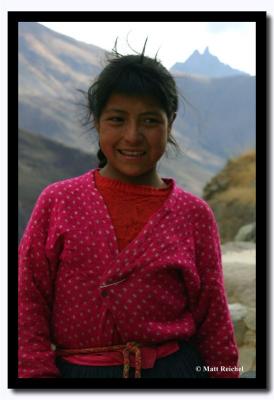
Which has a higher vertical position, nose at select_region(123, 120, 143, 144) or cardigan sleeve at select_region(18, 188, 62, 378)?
nose at select_region(123, 120, 143, 144)

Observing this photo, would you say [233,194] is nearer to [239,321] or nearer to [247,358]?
[239,321]

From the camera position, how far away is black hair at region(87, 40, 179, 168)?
1.56 meters

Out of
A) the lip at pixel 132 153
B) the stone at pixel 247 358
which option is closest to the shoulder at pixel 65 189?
the lip at pixel 132 153

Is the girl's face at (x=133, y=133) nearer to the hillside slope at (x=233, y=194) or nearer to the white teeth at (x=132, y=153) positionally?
the white teeth at (x=132, y=153)

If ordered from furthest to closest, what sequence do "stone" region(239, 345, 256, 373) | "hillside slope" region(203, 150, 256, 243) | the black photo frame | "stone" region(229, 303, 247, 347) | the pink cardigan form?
"hillside slope" region(203, 150, 256, 243)
"stone" region(229, 303, 247, 347)
"stone" region(239, 345, 256, 373)
the black photo frame
the pink cardigan

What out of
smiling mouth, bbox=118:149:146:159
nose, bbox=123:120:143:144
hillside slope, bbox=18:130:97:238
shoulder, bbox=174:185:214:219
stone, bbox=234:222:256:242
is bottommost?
shoulder, bbox=174:185:214:219

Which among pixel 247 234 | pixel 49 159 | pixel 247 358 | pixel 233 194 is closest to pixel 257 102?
pixel 247 358

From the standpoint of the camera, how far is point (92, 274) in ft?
5.07

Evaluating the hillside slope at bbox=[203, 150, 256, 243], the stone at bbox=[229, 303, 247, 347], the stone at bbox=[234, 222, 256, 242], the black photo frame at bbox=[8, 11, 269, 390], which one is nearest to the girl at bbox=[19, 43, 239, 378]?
the black photo frame at bbox=[8, 11, 269, 390]

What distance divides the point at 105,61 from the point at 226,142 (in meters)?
4.01

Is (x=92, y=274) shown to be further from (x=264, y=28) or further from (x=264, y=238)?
(x=264, y=28)

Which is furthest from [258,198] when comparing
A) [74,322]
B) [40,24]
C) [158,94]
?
[40,24]

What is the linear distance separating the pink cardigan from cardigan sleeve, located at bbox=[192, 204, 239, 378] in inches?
1.1

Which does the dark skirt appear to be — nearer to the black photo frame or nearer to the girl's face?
the black photo frame
